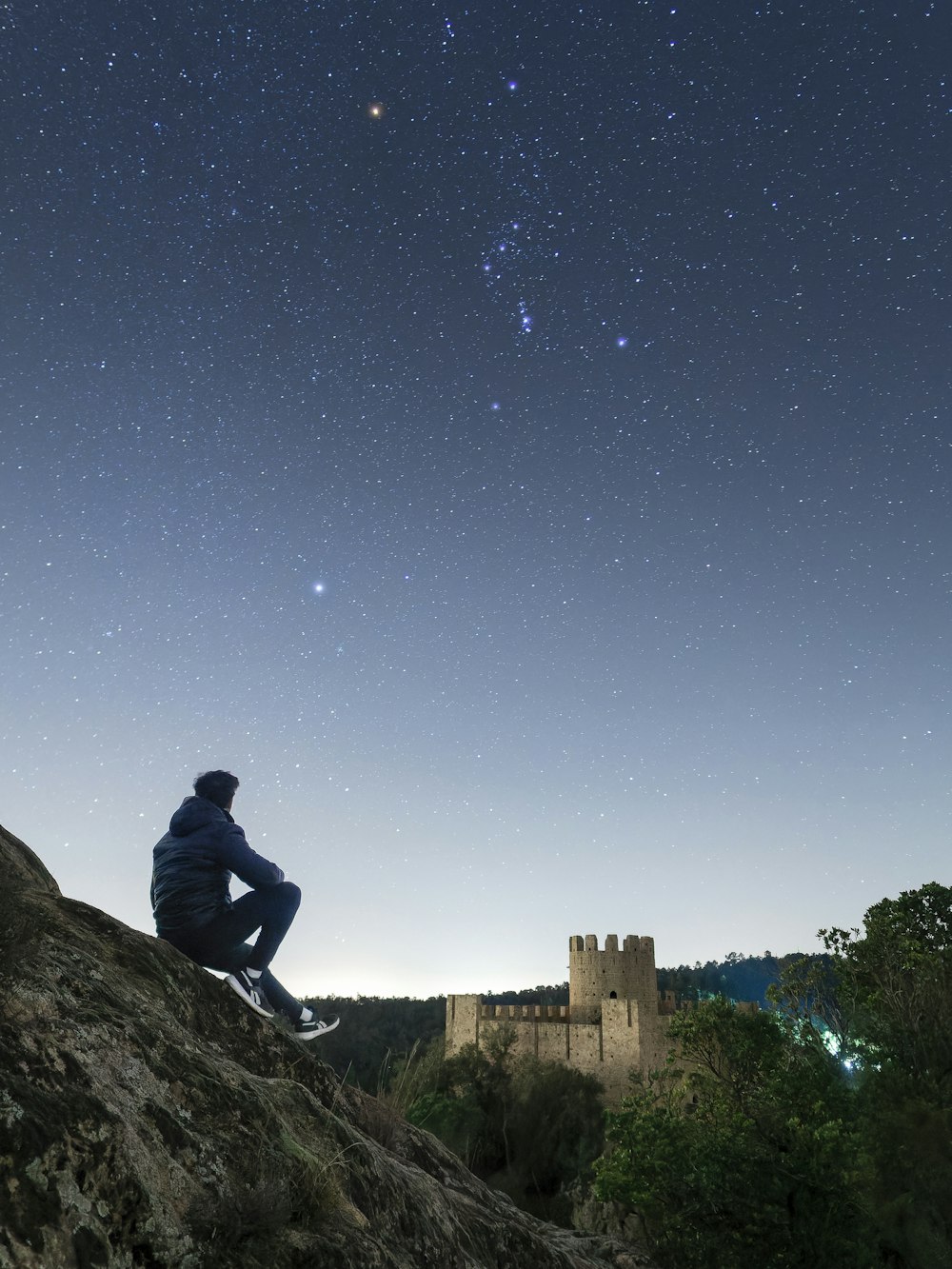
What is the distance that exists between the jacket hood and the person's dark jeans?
2.19 feet

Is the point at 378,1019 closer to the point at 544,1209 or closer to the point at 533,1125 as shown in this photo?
the point at 533,1125

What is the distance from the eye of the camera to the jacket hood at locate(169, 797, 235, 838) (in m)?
7.09

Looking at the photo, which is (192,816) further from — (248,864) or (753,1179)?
(753,1179)

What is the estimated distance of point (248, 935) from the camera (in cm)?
686

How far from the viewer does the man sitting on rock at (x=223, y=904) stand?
6.66 metres

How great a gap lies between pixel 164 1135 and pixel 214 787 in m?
3.85

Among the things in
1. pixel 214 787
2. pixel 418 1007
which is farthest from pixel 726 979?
pixel 214 787

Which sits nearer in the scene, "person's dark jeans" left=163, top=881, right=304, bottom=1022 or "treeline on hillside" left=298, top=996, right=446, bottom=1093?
"person's dark jeans" left=163, top=881, right=304, bottom=1022

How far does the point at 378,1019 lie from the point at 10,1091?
318ft

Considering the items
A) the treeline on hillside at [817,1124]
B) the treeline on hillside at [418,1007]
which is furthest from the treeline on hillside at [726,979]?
the treeline on hillside at [817,1124]

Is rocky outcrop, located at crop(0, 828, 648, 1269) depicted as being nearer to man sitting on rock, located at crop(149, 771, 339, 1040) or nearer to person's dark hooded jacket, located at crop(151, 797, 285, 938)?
man sitting on rock, located at crop(149, 771, 339, 1040)

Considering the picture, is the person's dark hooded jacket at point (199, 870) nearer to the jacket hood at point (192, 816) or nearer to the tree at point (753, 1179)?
the jacket hood at point (192, 816)

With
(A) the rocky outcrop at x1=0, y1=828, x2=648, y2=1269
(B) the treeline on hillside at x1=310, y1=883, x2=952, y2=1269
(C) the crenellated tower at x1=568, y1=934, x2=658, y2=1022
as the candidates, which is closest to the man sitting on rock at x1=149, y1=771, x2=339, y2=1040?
(A) the rocky outcrop at x1=0, y1=828, x2=648, y2=1269

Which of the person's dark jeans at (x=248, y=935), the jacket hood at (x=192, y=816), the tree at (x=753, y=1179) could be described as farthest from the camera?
the tree at (x=753, y=1179)
